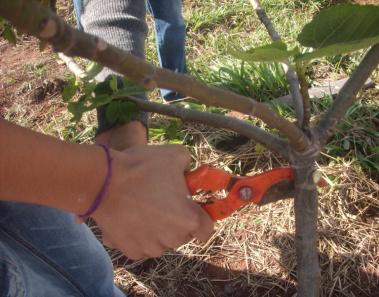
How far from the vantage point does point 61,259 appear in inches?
53.5

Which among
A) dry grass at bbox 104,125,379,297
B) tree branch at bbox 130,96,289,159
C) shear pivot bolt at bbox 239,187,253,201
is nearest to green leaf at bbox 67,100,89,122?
tree branch at bbox 130,96,289,159

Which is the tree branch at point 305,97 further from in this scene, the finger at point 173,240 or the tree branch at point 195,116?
the finger at point 173,240

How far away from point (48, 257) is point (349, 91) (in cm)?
90

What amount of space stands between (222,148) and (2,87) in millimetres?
1620

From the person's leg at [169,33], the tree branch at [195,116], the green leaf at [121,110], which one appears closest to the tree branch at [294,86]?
the tree branch at [195,116]

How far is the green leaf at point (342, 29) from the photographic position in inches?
31.1

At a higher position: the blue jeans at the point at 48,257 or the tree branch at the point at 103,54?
the tree branch at the point at 103,54

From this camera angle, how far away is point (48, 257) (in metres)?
1.33

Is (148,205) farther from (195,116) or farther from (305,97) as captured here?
(305,97)

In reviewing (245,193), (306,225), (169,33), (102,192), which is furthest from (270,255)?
(169,33)

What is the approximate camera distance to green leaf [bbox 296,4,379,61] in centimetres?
79

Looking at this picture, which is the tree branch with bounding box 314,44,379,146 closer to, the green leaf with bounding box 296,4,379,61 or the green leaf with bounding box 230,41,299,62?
the green leaf with bounding box 296,4,379,61

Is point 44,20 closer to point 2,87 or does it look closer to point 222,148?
point 222,148

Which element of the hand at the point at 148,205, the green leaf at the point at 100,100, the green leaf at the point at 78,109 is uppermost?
the green leaf at the point at 100,100
